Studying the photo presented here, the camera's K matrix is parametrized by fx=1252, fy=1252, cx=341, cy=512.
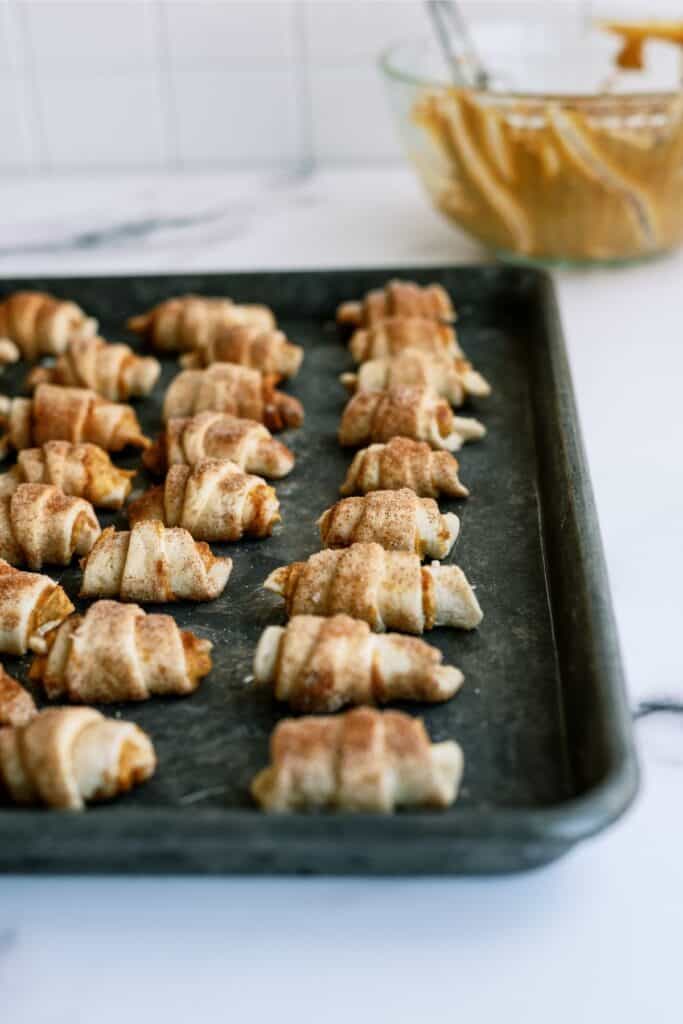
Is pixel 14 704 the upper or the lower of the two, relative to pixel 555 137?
lower

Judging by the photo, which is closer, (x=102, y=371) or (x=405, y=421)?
(x=405, y=421)

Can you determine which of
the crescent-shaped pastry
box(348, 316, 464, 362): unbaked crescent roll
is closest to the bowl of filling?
box(348, 316, 464, 362): unbaked crescent roll

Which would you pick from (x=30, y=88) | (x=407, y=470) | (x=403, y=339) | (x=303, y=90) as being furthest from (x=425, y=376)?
(x=30, y=88)

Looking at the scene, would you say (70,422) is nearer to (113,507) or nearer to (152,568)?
(113,507)

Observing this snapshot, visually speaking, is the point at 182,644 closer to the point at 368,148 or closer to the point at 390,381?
the point at 390,381

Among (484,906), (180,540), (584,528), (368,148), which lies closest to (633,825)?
(484,906)

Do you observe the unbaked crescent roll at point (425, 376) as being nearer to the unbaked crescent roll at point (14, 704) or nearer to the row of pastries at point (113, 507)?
the row of pastries at point (113, 507)

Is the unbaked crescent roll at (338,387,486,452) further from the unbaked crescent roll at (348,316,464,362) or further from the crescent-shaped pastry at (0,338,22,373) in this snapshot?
the crescent-shaped pastry at (0,338,22,373)
